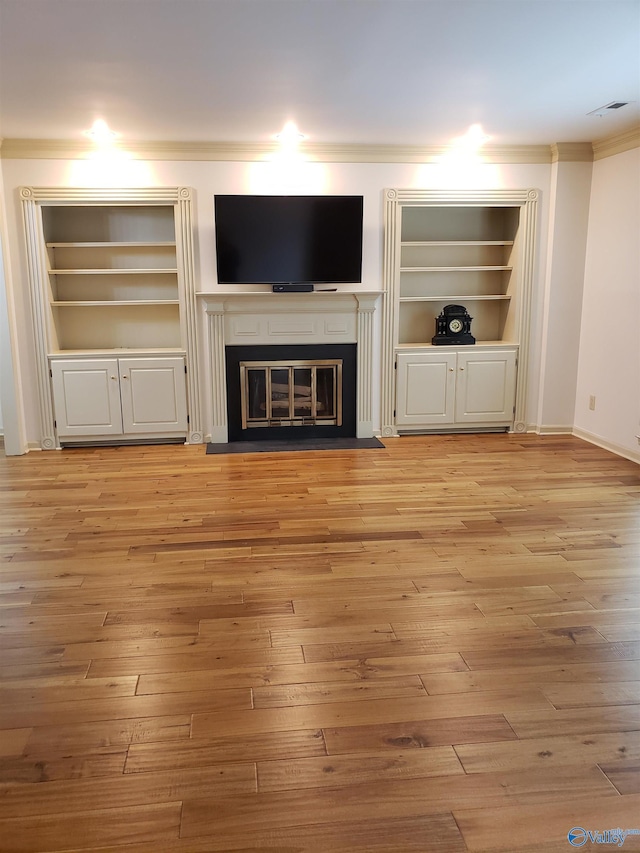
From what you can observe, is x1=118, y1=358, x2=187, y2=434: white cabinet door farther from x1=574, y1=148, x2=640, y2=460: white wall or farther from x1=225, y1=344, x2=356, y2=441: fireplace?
x1=574, y1=148, x2=640, y2=460: white wall

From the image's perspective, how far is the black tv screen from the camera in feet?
17.3

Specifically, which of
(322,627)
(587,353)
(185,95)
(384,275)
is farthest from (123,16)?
(587,353)

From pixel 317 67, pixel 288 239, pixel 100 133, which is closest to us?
pixel 317 67

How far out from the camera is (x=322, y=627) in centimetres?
257

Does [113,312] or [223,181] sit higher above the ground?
[223,181]

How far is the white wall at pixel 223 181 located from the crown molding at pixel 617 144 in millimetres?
414

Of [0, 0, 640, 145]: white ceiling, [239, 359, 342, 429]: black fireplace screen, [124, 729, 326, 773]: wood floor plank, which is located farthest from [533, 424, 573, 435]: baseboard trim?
[124, 729, 326, 773]: wood floor plank

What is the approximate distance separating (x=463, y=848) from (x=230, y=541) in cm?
211

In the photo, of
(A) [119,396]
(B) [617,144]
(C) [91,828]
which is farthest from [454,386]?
(C) [91,828]

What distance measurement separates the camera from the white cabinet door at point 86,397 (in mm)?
5379

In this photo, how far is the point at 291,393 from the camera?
566 centimetres

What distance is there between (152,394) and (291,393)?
122 centimetres

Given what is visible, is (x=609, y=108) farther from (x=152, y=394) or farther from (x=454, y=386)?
(x=152, y=394)

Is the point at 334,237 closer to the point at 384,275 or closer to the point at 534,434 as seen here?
the point at 384,275
